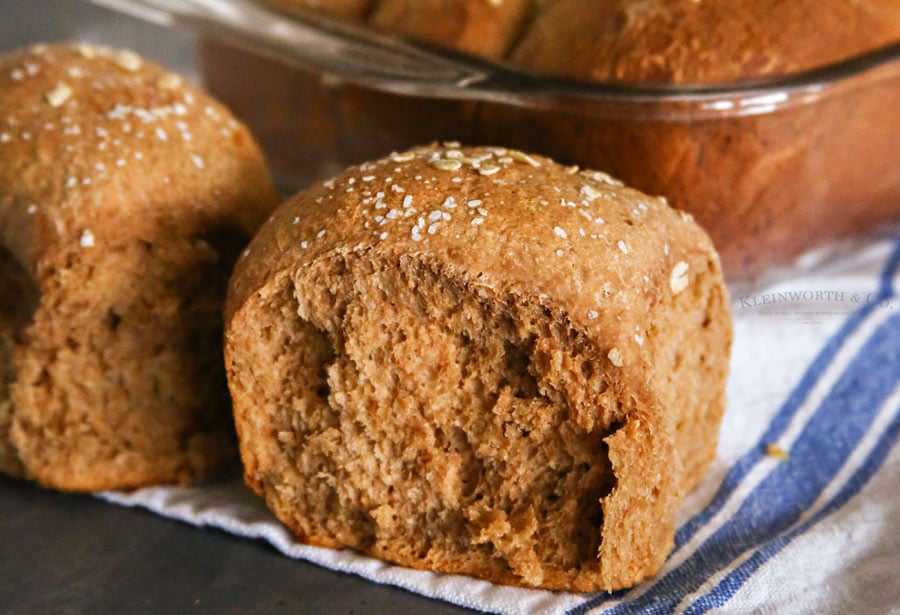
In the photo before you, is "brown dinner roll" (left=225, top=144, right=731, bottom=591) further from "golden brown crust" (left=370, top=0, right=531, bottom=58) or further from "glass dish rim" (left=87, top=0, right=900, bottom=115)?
"golden brown crust" (left=370, top=0, right=531, bottom=58)

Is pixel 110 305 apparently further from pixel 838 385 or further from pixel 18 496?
pixel 838 385

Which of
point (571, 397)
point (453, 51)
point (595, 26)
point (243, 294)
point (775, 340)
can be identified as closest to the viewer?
point (571, 397)

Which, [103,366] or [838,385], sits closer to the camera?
[103,366]

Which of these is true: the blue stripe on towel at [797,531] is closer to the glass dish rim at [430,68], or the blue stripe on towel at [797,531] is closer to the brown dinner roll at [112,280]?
the glass dish rim at [430,68]

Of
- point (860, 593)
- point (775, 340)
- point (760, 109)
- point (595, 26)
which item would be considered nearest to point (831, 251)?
point (775, 340)

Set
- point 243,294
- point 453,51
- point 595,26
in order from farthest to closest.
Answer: point 453,51 → point 595,26 → point 243,294

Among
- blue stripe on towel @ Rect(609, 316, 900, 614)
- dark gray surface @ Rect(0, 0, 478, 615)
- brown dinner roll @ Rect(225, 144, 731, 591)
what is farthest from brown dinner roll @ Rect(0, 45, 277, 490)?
blue stripe on towel @ Rect(609, 316, 900, 614)
